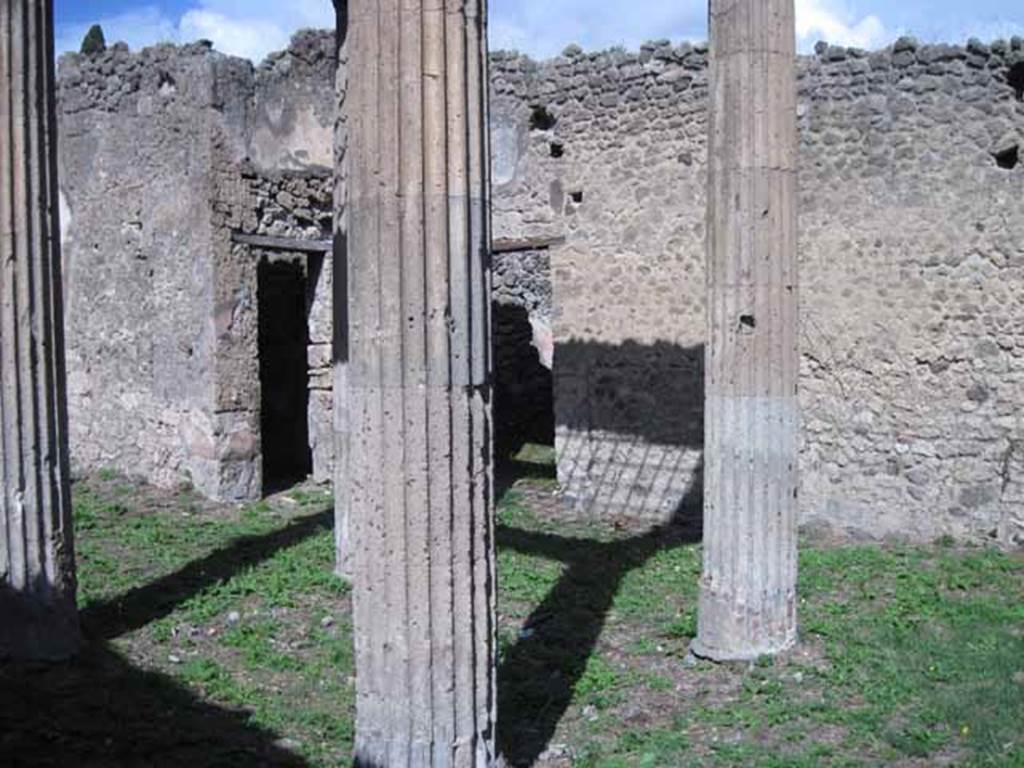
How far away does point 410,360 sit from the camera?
159 inches

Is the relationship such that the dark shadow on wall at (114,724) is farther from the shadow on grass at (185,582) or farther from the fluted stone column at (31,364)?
the shadow on grass at (185,582)

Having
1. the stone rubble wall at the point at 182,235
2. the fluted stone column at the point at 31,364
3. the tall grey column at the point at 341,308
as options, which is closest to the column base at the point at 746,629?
the tall grey column at the point at 341,308

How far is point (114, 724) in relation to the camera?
17.1 feet

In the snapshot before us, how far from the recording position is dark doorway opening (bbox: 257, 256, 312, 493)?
1271 cm

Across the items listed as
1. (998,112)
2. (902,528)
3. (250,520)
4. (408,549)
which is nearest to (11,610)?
(408,549)

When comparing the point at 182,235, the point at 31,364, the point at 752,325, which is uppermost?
the point at 182,235

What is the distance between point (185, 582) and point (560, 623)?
2747mm

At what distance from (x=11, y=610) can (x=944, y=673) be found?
517 cm

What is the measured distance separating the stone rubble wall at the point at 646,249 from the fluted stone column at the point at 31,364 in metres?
4.58

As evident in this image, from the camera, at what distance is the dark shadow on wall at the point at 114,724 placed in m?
4.82

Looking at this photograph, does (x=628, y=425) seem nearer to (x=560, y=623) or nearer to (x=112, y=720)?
(x=560, y=623)

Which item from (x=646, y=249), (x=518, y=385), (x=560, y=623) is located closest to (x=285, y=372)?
(x=518, y=385)

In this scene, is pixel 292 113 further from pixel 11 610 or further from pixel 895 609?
pixel 895 609

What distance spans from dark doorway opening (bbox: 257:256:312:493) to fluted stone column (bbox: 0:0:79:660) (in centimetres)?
635
